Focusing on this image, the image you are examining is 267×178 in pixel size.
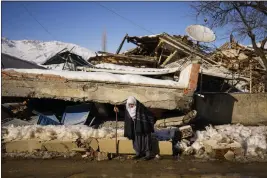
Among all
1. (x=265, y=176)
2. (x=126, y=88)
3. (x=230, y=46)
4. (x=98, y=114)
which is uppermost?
(x=230, y=46)

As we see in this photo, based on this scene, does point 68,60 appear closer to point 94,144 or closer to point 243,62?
point 243,62

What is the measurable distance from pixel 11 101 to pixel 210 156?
6.33 meters

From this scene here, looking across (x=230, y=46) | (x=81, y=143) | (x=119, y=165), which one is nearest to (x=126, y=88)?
(x=81, y=143)

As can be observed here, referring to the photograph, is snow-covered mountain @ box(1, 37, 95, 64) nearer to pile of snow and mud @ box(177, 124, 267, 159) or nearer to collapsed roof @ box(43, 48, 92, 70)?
collapsed roof @ box(43, 48, 92, 70)

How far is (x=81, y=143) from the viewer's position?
7.30 m

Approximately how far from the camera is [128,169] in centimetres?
622

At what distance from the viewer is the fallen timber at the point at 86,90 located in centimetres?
893

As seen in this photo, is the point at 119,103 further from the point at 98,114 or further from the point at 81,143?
the point at 81,143

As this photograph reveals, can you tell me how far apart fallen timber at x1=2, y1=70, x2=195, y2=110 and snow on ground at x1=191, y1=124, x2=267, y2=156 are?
43.1 inches

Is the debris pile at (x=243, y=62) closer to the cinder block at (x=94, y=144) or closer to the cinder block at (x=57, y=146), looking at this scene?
the cinder block at (x=94, y=144)

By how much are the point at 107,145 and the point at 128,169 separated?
3.44 ft

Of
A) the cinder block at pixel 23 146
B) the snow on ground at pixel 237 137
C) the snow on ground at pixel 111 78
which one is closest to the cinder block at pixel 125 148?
the snow on ground at pixel 237 137

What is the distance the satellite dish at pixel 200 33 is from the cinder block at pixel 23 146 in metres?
7.26

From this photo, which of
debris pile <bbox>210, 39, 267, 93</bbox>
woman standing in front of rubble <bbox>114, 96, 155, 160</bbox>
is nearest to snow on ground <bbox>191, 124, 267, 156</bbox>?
woman standing in front of rubble <bbox>114, 96, 155, 160</bbox>
